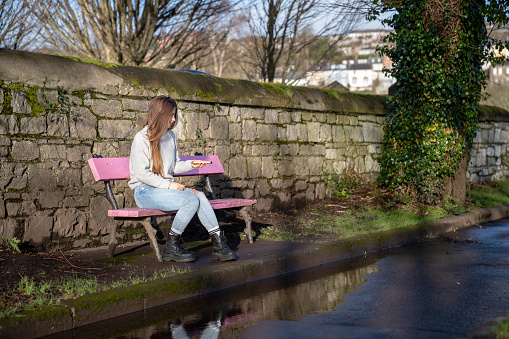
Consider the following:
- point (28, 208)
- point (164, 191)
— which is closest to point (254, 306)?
point (164, 191)

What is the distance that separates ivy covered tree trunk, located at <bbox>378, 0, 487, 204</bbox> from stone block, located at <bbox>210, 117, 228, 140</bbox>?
3.58 m

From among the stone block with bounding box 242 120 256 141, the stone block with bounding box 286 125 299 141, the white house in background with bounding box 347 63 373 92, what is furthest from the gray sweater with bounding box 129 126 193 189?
the white house in background with bounding box 347 63 373 92

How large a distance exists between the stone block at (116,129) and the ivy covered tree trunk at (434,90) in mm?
5141

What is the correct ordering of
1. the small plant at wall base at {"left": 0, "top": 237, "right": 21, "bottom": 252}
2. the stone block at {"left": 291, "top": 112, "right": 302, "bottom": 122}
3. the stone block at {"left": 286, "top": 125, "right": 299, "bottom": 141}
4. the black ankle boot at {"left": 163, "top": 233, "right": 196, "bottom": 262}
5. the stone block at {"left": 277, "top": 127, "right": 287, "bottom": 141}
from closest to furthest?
1. the black ankle boot at {"left": 163, "top": 233, "right": 196, "bottom": 262}
2. the small plant at wall base at {"left": 0, "top": 237, "right": 21, "bottom": 252}
3. the stone block at {"left": 277, "top": 127, "right": 287, "bottom": 141}
4. the stone block at {"left": 286, "top": 125, "right": 299, "bottom": 141}
5. the stone block at {"left": 291, "top": 112, "right": 302, "bottom": 122}

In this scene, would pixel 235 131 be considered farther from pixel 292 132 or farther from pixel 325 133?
pixel 325 133

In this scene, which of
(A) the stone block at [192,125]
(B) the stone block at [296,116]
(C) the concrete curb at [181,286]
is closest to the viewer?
(C) the concrete curb at [181,286]

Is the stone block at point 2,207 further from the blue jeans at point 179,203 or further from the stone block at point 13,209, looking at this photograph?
the blue jeans at point 179,203

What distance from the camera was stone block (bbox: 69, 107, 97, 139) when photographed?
20.9 feet

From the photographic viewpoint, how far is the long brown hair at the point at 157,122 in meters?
5.71

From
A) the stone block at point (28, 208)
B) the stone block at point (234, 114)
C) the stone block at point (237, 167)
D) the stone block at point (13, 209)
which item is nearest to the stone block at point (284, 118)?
the stone block at point (234, 114)

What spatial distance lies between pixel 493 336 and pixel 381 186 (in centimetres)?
787

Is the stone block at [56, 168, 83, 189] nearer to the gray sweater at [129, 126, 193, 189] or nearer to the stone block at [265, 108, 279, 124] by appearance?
the gray sweater at [129, 126, 193, 189]

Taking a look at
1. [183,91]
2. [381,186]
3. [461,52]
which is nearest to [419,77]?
[461,52]

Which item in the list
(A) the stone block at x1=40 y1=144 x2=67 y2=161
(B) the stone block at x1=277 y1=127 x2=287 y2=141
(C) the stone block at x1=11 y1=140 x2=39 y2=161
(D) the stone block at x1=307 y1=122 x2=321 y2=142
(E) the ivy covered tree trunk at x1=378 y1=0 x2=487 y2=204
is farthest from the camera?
(D) the stone block at x1=307 y1=122 x2=321 y2=142
